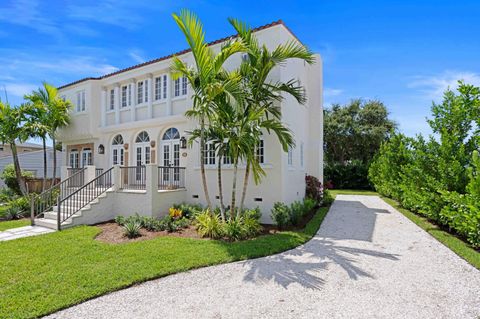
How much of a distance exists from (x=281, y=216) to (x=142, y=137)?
8.98 m

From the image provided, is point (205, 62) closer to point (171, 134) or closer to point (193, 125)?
point (193, 125)

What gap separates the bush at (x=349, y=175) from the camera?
89.9ft

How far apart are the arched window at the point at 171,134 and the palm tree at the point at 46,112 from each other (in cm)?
668

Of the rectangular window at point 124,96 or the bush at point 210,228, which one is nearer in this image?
the bush at point 210,228

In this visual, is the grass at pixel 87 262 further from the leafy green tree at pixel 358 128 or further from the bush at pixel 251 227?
the leafy green tree at pixel 358 128

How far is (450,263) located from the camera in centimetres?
609

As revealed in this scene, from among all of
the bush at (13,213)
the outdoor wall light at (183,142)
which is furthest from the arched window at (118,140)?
the bush at (13,213)

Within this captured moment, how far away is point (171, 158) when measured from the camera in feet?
43.6

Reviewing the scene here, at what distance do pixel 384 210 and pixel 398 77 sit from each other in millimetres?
6684

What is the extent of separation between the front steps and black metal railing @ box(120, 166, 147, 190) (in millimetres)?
747

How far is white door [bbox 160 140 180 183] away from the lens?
12266 millimetres

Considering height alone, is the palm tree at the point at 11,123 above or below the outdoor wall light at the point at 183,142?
above

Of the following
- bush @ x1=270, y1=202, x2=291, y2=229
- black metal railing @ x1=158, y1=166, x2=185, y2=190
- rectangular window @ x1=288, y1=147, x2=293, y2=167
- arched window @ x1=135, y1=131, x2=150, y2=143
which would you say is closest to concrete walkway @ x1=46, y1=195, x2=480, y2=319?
bush @ x1=270, y1=202, x2=291, y2=229

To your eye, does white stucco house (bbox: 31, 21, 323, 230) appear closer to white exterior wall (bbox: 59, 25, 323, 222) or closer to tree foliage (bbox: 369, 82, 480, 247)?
white exterior wall (bbox: 59, 25, 323, 222)
